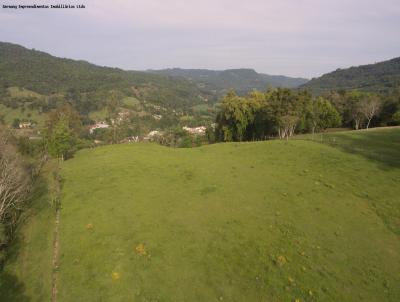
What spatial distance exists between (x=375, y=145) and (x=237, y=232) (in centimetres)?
3045

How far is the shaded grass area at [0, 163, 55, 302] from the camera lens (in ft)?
56.5

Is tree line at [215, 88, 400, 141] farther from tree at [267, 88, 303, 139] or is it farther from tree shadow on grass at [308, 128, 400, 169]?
tree shadow on grass at [308, 128, 400, 169]

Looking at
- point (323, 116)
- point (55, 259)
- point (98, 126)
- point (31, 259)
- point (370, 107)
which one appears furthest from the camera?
point (98, 126)

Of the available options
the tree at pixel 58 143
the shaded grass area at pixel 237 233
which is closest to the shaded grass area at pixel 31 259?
the shaded grass area at pixel 237 233

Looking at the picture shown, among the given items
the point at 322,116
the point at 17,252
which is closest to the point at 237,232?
the point at 17,252

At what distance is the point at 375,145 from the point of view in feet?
132

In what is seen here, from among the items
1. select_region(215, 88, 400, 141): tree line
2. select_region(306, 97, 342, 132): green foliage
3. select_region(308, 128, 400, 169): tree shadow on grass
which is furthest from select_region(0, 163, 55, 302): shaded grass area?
select_region(306, 97, 342, 132): green foliage

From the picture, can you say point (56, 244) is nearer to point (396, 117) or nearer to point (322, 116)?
point (322, 116)

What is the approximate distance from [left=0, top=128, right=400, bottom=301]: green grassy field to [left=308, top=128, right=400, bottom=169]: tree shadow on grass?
37 cm

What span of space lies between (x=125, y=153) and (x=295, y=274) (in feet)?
126

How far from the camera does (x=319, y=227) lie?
2083cm

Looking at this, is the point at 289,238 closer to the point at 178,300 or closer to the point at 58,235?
the point at 178,300

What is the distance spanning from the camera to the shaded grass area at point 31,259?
17.2 metres

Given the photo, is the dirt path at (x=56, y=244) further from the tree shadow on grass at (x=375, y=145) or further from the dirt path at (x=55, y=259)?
the tree shadow on grass at (x=375, y=145)
